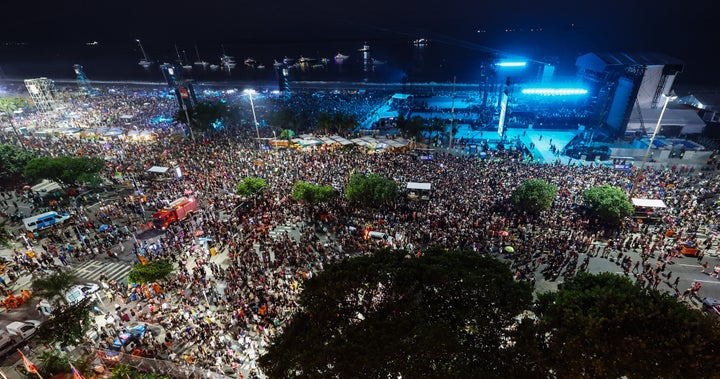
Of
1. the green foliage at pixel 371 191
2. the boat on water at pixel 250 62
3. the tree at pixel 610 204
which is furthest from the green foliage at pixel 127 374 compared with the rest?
the boat on water at pixel 250 62

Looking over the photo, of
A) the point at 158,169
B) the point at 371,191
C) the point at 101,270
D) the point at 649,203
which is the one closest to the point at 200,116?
the point at 158,169

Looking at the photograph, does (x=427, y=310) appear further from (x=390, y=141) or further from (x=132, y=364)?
(x=390, y=141)

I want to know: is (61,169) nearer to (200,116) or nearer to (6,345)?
(200,116)

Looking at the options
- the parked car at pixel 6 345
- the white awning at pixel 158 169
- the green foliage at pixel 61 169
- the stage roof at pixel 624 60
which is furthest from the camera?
the stage roof at pixel 624 60

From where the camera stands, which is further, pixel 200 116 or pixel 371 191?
pixel 200 116

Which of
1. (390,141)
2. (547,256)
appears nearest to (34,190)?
(390,141)

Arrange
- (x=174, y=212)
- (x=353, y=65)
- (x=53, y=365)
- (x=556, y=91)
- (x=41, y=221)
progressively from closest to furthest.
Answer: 1. (x=53, y=365)
2. (x=174, y=212)
3. (x=41, y=221)
4. (x=556, y=91)
5. (x=353, y=65)

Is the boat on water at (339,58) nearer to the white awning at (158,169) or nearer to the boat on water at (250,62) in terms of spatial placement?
the boat on water at (250,62)

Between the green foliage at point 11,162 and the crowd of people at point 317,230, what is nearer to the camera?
the crowd of people at point 317,230
